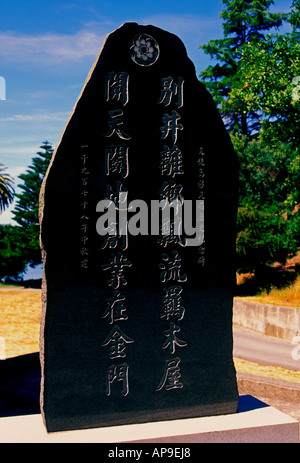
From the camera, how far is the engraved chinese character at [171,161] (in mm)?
5398

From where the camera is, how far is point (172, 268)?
17.9 feet

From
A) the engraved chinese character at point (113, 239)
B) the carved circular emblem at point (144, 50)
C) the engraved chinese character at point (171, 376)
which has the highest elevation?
the carved circular emblem at point (144, 50)

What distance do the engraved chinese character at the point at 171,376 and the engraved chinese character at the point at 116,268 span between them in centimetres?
112

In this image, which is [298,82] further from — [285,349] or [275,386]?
[275,386]

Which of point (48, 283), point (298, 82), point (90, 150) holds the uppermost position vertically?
point (298, 82)

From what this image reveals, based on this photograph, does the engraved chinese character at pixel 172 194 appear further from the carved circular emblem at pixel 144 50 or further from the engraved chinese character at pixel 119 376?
the engraved chinese character at pixel 119 376

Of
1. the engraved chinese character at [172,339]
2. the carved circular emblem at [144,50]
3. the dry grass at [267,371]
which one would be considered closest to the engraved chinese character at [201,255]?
the engraved chinese character at [172,339]

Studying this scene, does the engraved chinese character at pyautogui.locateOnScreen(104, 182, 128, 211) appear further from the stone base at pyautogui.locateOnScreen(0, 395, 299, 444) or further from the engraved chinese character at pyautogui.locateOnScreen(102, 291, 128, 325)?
the stone base at pyautogui.locateOnScreen(0, 395, 299, 444)

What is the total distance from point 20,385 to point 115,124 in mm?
5069

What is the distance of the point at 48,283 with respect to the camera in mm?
4906

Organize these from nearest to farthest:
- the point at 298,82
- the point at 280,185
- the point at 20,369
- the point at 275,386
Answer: the point at 275,386 < the point at 20,369 < the point at 298,82 < the point at 280,185
